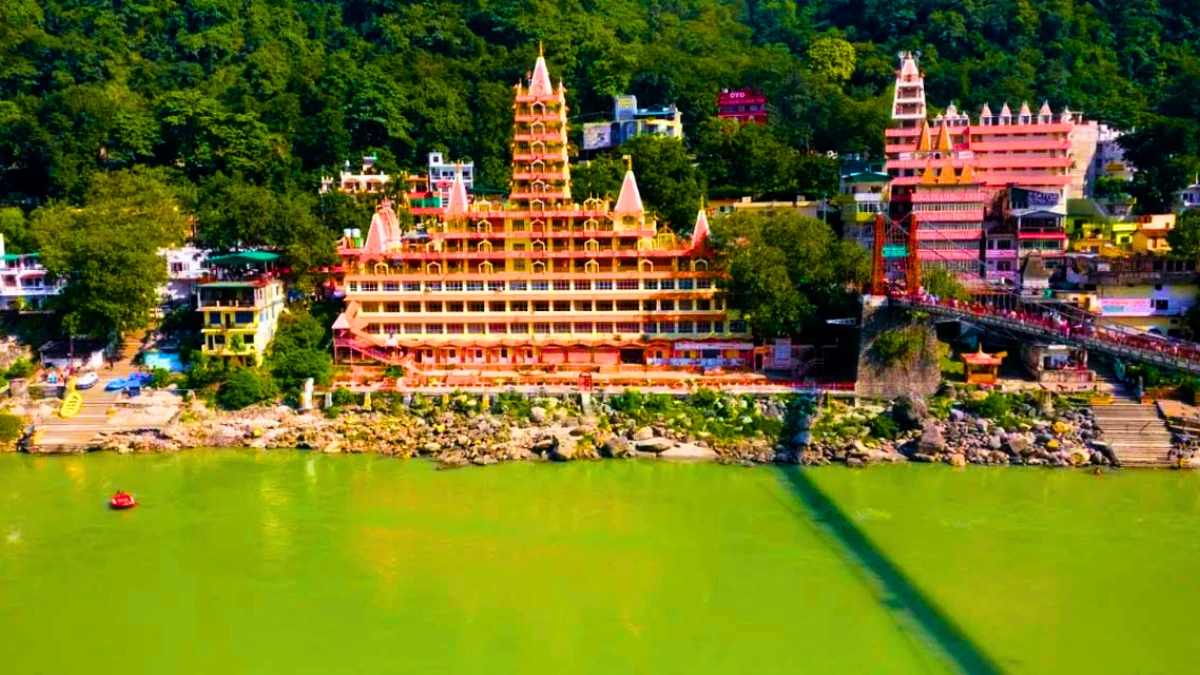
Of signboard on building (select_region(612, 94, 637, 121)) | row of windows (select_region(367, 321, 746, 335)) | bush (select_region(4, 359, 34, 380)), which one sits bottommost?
bush (select_region(4, 359, 34, 380))

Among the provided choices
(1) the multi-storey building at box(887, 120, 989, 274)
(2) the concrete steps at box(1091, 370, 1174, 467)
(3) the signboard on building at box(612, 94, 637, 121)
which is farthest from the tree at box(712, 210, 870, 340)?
(3) the signboard on building at box(612, 94, 637, 121)

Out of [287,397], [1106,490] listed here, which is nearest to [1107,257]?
[1106,490]

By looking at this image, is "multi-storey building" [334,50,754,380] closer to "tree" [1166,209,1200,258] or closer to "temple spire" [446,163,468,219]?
"temple spire" [446,163,468,219]

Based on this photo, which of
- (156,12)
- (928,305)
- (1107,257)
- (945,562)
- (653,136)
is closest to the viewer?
(945,562)

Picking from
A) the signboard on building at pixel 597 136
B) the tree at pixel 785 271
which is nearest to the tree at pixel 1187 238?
the tree at pixel 785 271

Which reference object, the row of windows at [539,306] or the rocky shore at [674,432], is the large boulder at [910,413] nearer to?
the rocky shore at [674,432]

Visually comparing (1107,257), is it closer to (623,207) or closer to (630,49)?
(623,207)
